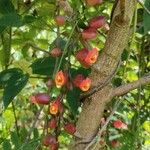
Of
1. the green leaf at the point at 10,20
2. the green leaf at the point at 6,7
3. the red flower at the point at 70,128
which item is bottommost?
the red flower at the point at 70,128

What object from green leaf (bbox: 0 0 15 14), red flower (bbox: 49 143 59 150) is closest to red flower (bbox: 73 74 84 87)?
red flower (bbox: 49 143 59 150)

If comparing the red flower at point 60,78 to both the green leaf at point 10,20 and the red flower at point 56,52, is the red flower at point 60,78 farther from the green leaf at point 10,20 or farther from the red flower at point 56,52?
the green leaf at point 10,20

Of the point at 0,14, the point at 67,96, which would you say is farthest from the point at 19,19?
the point at 67,96

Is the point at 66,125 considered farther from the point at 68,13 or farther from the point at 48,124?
the point at 68,13

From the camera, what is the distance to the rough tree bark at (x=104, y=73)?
2.54ft

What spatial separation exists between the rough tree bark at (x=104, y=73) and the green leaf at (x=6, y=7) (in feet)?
0.66

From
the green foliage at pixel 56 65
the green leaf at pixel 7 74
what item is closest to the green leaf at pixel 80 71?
the green foliage at pixel 56 65

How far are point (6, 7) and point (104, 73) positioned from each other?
9.1 inches

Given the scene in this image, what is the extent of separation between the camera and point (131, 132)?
993mm

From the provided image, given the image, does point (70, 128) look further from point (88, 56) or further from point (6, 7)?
point (6, 7)

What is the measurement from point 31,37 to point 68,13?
42 centimetres

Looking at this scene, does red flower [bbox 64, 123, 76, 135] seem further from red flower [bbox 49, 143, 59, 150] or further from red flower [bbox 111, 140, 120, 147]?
red flower [bbox 111, 140, 120, 147]

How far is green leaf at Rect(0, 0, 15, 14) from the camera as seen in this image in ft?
2.87

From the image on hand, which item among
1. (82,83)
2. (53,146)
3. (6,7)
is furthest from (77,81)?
(6,7)
